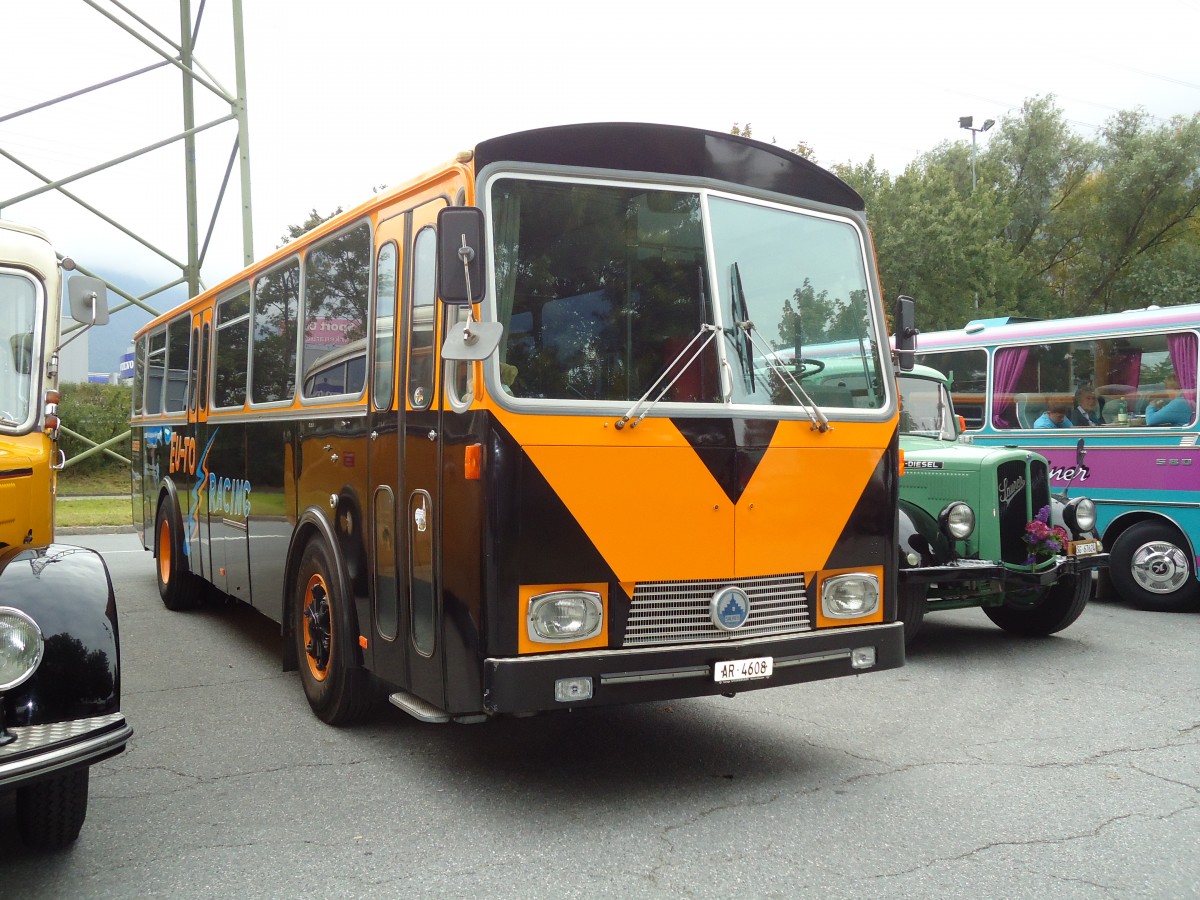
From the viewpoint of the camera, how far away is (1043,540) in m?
8.03

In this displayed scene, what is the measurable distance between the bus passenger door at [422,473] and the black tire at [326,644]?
820 mm

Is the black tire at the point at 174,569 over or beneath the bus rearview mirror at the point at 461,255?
beneath

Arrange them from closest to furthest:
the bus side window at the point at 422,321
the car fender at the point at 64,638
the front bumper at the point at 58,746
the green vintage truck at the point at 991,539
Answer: the front bumper at the point at 58,746 → the car fender at the point at 64,638 → the bus side window at the point at 422,321 → the green vintage truck at the point at 991,539

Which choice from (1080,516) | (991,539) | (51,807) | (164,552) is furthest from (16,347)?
(1080,516)

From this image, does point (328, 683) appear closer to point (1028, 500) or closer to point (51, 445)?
point (51, 445)

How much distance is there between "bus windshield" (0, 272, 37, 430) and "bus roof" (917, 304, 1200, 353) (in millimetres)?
9557

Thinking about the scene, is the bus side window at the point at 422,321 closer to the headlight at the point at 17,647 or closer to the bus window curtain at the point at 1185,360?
the headlight at the point at 17,647

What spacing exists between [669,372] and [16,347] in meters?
2.82

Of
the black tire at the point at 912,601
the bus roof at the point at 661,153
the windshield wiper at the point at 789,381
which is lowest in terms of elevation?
the black tire at the point at 912,601

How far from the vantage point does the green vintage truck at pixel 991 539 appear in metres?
7.66

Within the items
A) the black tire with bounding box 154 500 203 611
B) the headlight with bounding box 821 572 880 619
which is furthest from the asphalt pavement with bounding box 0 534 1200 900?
the black tire with bounding box 154 500 203 611

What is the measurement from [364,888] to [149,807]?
1.39 m

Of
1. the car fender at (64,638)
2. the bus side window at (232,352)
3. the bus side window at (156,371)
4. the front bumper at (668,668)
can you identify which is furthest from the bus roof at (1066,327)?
the car fender at (64,638)

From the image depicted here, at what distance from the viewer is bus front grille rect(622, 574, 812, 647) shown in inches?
183
